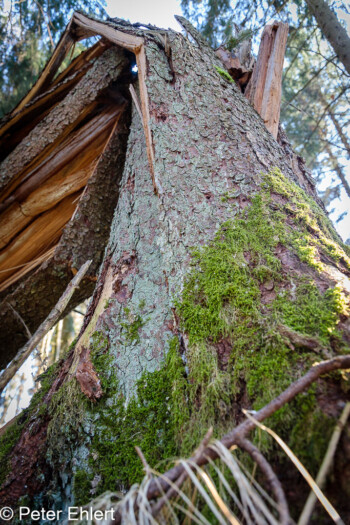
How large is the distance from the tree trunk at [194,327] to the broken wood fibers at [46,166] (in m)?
1.37

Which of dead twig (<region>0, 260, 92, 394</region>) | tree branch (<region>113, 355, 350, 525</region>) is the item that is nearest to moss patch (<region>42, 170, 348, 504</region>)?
tree branch (<region>113, 355, 350, 525</region>)

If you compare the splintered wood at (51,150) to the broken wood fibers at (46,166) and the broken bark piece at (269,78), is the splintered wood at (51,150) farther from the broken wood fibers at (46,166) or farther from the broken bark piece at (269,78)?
the broken bark piece at (269,78)

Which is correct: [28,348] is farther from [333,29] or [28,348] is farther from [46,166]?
[333,29]

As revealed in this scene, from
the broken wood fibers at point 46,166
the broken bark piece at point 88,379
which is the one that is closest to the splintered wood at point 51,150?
the broken wood fibers at point 46,166

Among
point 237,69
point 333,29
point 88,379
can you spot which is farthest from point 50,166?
point 333,29

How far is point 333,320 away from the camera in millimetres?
797

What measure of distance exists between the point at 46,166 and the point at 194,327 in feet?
7.99

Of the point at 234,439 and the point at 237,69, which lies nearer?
the point at 234,439

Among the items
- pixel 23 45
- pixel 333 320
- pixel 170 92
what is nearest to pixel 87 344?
pixel 333 320

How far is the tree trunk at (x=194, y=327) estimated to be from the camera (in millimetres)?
784

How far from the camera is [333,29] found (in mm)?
3643

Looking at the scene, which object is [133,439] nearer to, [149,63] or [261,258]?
[261,258]

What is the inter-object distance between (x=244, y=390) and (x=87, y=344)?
756mm

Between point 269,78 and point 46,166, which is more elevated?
point 269,78
